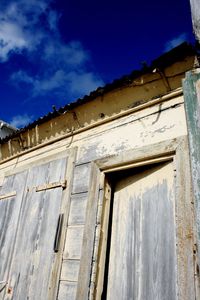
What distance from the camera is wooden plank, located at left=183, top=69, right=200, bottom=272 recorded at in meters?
1.69

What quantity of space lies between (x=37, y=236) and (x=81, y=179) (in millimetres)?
915

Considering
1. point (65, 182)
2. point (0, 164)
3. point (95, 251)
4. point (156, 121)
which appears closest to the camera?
point (95, 251)

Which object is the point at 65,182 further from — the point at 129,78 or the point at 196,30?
the point at 196,30

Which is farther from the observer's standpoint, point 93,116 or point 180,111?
point 93,116

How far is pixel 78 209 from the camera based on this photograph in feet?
10.7

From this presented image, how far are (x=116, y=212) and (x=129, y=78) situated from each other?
5.13 ft

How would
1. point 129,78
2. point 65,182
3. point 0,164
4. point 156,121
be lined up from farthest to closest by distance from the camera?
point 0,164 → point 65,182 → point 129,78 → point 156,121

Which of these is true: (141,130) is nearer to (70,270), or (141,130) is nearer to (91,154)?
(91,154)

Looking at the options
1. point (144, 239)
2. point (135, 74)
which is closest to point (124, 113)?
point (135, 74)

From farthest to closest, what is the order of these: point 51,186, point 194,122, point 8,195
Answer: point 8,195 → point 51,186 → point 194,122

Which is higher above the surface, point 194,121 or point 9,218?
point 194,121

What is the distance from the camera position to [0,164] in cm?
514

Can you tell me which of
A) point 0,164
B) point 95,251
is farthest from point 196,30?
point 0,164

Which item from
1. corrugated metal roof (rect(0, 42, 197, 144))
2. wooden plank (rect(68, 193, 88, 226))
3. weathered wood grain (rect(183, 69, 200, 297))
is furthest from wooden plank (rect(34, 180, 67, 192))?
weathered wood grain (rect(183, 69, 200, 297))
